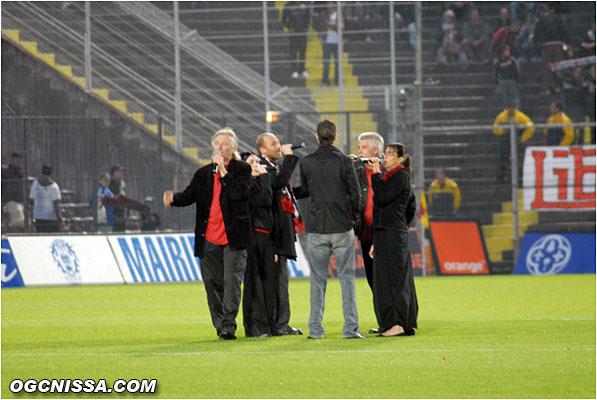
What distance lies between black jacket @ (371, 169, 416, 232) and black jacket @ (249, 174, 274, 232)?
1.16 metres

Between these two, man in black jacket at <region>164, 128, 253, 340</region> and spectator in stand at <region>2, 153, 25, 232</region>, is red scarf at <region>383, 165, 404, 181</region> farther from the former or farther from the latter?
spectator in stand at <region>2, 153, 25, 232</region>

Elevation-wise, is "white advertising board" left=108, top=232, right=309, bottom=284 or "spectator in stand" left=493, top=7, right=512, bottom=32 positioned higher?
"spectator in stand" left=493, top=7, right=512, bottom=32

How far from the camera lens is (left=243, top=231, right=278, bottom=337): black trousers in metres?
12.0

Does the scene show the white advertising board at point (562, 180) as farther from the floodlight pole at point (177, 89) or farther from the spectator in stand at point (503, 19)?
the floodlight pole at point (177, 89)

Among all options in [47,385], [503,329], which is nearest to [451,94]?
[503,329]

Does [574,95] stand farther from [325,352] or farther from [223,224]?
[325,352]

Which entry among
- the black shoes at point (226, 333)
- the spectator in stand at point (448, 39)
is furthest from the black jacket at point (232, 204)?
the spectator in stand at point (448, 39)

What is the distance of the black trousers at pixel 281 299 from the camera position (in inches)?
479

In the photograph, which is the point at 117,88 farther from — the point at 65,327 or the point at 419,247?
the point at 65,327

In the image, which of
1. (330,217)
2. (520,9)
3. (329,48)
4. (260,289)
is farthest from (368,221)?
(520,9)

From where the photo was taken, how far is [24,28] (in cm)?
2898

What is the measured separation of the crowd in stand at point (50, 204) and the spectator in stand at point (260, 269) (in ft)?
40.3

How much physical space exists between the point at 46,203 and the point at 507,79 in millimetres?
11705

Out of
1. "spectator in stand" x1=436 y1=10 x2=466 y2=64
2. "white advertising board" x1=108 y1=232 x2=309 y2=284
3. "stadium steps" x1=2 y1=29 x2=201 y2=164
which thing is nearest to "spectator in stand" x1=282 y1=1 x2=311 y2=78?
A: "spectator in stand" x1=436 y1=10 x2=466 y2=64
